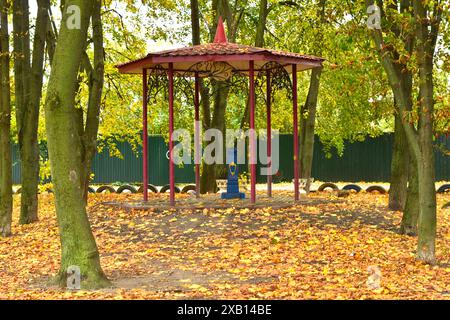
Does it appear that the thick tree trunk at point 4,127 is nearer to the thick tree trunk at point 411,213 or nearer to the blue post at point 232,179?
the blue post at point 232,179

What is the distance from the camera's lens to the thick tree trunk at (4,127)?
51.4 feet

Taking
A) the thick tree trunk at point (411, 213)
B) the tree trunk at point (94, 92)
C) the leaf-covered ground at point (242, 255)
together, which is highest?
the tree trunk at point (94, 92)

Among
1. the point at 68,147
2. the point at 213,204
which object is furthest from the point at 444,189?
the point at 68,147

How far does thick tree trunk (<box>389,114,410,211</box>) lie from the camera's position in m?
16.7

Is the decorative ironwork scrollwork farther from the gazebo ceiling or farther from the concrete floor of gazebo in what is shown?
the concrete floor of gazebo

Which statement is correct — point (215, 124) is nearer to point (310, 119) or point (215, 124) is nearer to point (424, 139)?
point (310, 119)

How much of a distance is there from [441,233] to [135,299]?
28.8 ft

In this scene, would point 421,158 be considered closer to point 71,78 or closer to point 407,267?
point 407,267

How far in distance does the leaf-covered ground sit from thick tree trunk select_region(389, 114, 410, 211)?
57 centimetres

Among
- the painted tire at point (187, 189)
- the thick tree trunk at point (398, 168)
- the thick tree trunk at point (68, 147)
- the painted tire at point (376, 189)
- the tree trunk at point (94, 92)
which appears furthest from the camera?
the painted tire at point (376, 189)

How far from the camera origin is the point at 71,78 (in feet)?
32.5

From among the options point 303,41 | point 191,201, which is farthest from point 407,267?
point 303,41

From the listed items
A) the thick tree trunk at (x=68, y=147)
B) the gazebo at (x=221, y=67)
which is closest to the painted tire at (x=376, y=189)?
the gazebo at (x=221, y=67)

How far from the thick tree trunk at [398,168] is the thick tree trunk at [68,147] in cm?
901
